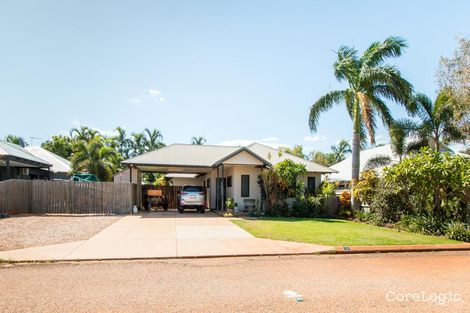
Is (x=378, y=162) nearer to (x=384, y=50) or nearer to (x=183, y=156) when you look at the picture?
(x=384, y=50)

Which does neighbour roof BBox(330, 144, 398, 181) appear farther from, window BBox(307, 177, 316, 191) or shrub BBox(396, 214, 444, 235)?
shrub BBox(396, 214, 444, 235)

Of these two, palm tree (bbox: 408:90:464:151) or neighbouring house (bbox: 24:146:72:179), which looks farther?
neighbouring house (bbox: 24:146:72:179)

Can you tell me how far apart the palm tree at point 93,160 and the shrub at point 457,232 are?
30547mm

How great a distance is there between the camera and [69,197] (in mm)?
20359

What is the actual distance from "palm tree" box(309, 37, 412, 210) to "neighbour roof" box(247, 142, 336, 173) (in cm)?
411

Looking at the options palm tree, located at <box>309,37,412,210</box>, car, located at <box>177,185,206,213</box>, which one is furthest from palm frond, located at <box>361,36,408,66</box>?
car, located at <box>177,185,206,213</box>

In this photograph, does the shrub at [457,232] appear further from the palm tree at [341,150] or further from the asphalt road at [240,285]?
the palm tree at [341,150]

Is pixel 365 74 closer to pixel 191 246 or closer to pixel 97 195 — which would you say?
pixel 191 246

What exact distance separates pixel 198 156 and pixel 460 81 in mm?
16238

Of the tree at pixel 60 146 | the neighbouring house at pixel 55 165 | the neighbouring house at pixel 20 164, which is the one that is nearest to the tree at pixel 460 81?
the neighbouring house at pixel 20 164

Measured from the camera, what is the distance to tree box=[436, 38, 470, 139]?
18.8m

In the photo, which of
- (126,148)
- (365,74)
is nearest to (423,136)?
(365,74)

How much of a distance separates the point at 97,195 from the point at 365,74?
653 inches

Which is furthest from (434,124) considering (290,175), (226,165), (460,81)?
(226,165)
